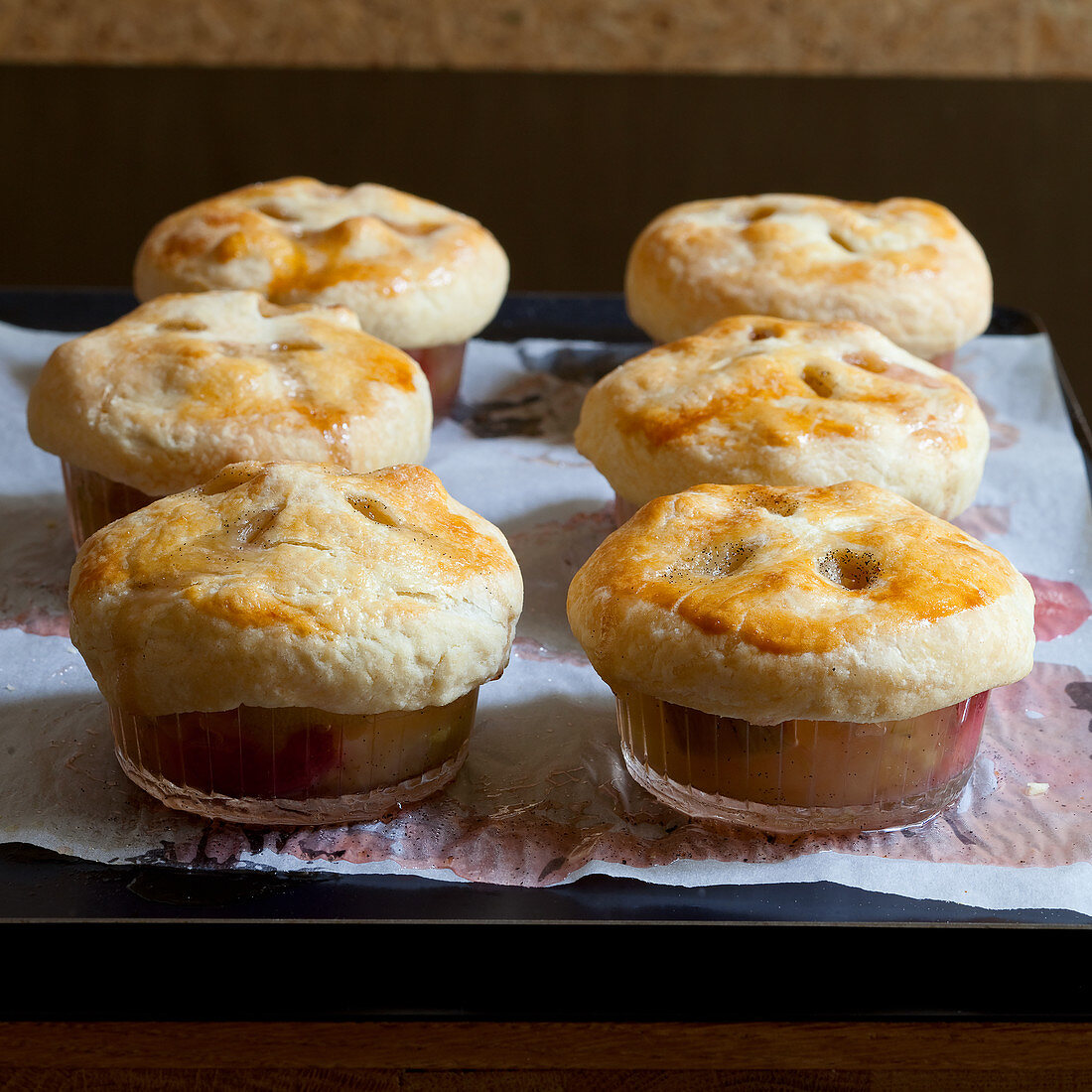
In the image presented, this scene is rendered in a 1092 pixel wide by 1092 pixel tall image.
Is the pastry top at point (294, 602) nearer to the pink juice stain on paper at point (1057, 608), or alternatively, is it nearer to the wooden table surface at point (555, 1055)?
the wooden table surface at point (555, 1055)

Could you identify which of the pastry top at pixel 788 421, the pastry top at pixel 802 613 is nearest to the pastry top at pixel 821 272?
the pastry top at pixel 788 421

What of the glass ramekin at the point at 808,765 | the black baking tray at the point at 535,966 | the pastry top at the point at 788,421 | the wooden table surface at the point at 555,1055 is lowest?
the wooden table surface at the point at 555,1055

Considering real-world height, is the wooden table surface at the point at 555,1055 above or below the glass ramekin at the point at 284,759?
below

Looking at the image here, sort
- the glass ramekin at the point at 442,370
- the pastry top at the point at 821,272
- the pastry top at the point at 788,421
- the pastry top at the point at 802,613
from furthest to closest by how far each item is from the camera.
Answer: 1. the glass ramekin at the point at 442,370
2. the pastry top at the point at 821,272
3. the pastry top at the point at 788,421
4. the pastry top at the point at 802,613

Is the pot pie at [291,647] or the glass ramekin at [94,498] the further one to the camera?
the glass ramekin at [94,498]

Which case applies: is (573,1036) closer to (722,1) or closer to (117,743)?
(117,743)

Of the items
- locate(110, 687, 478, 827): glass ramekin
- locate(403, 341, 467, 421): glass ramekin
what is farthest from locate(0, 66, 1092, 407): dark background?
locate(110, 687, 478, 827): glass ramekin

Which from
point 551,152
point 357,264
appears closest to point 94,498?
point 357,264

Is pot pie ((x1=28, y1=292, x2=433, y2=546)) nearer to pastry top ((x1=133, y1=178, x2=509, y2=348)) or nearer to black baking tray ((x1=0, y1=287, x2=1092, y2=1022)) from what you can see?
pastry top ((x1=133, y1=178, x2=509, y2=348))
